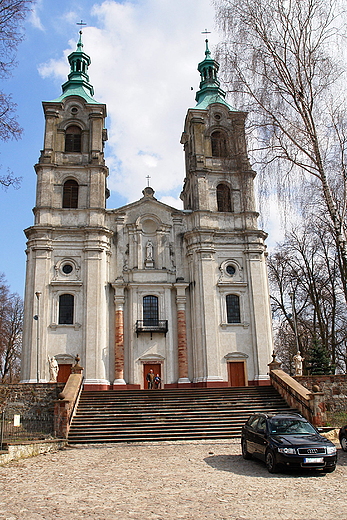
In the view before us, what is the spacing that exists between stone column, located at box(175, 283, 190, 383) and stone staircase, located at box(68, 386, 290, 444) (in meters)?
5.19

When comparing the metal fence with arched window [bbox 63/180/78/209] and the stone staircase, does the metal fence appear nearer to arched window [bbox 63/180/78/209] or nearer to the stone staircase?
the stone staircase

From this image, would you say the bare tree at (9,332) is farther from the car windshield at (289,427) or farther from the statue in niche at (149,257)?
the car windshield at (289,427)

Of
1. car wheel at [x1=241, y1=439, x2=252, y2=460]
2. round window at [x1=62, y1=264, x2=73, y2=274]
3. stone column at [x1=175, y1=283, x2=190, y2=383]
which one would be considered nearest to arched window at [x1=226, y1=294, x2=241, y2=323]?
stone column at [x1=175, y1=283, x2=190, y2=383]

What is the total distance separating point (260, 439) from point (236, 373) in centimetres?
1781

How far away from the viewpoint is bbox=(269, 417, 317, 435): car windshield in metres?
12.8

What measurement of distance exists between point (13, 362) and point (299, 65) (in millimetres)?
45696

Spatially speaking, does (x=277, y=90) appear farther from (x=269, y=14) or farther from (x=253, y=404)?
(x=253, y=404)

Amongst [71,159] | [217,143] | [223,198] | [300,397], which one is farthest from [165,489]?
[217,143]

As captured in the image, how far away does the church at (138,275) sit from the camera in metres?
29.8

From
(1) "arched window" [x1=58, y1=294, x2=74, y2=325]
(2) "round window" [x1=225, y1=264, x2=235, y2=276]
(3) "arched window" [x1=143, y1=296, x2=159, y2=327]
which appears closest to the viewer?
(1) "arched window" [x1=58, y1=294, x2=74, y2=325]

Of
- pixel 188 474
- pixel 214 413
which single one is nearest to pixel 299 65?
pixel 188 474

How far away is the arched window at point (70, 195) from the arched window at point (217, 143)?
1033cm

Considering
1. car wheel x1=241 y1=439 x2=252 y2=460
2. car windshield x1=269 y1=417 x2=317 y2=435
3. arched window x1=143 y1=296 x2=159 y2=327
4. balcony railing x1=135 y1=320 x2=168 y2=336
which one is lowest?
car wheel x1=241 y1=439 x2=252 y2=460

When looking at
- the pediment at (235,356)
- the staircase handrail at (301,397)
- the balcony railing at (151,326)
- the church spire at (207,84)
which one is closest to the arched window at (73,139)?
the church spire at (207,84)
